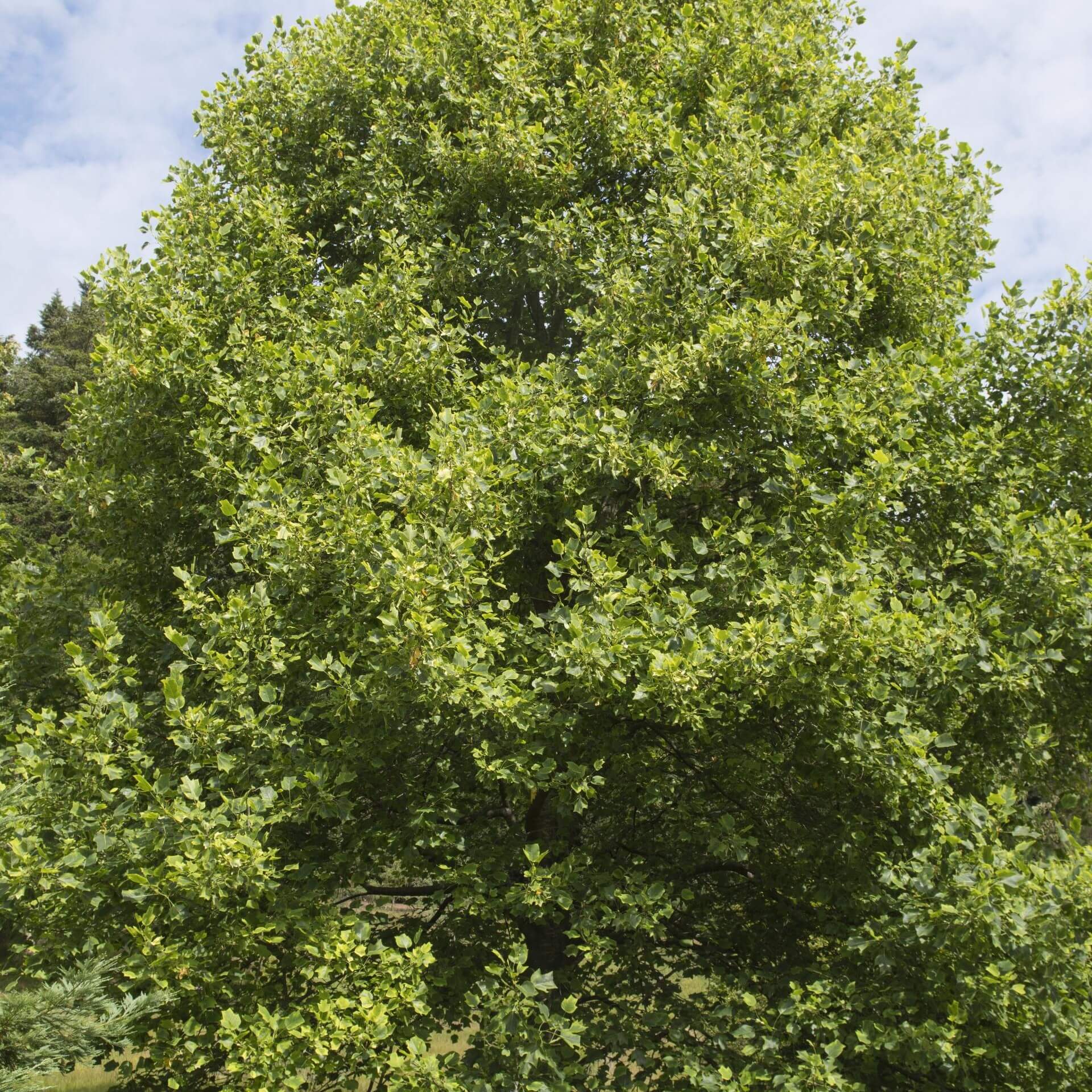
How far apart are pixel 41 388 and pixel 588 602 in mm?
48762

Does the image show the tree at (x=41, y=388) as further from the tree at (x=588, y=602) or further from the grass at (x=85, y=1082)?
the tree at (x=588, y=602)

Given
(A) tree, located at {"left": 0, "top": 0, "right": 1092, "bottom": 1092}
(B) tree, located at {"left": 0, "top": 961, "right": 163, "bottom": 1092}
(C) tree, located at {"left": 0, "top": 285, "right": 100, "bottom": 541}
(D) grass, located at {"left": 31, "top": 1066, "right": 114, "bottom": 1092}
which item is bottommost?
(D) grass, located at {"left": 31, "top": 1066, "right": 114, "bottom": 1092}

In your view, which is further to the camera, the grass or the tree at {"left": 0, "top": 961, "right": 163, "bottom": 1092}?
the grass

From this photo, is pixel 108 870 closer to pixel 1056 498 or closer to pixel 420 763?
pixel 420 763

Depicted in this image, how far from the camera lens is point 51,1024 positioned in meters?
5.06

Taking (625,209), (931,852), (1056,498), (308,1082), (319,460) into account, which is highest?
(625,209)

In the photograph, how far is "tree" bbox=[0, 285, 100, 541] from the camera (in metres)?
40.5

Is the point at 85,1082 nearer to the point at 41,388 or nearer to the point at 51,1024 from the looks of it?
the point at 51,1024

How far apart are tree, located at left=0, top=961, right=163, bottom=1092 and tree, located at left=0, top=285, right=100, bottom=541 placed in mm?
33388

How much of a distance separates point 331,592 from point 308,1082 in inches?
150

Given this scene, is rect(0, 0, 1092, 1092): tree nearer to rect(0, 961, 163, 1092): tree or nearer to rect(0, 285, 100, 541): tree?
rect(0, 961, 163, 1092): tree

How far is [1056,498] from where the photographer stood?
8.07 metres

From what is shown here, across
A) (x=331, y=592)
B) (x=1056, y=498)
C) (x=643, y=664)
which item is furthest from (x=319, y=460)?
(x=1056, y=498)

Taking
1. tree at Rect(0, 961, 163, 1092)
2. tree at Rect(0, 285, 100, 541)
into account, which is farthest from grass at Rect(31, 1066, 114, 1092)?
tree at Rect(0, 285, 100, 541)
